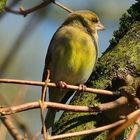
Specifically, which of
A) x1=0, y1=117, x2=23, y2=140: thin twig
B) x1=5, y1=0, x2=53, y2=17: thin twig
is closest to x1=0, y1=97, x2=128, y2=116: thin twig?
x1=0, y1=117, x2=23, y2=140: thin twig

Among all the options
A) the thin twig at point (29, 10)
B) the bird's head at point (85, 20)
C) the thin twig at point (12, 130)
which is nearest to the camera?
the thin twig at point (12, 130)

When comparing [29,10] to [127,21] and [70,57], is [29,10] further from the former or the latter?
[70,57]

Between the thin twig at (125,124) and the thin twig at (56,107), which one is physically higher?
the thin twig at (125,124)

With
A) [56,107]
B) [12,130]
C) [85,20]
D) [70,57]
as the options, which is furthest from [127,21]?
[12,130]

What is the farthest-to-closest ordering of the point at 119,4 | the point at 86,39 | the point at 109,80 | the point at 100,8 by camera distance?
the point at 119,4, the point at 100,8, the point at 86,39, the point at 109,80

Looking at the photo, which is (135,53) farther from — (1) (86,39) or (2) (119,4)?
(2) (119,4)

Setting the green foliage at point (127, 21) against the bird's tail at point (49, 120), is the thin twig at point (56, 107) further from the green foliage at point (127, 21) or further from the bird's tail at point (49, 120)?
the green foliage at point (127, 21)

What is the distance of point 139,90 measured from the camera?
1.97 meters

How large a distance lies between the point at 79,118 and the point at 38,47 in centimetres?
425

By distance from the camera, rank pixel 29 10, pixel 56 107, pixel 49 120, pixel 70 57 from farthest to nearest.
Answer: pixel 70 57, pixel 49 120, pixel 29 10, pixel 56 107

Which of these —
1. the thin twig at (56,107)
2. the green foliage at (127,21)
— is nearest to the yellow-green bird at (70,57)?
the green foliage at (127,21)

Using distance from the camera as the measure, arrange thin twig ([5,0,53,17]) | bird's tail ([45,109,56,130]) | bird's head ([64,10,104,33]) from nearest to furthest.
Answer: thin twig ([5,0,53,17])
bird's tail ([45,109,56,130])
bird's head ([64,10,104,33])

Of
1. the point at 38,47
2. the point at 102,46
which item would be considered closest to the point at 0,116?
the point at 102,46

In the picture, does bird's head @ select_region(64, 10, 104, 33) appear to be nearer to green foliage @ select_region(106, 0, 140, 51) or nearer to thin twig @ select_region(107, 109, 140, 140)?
green foliage @ select_region(106, 0, 140, 51)
